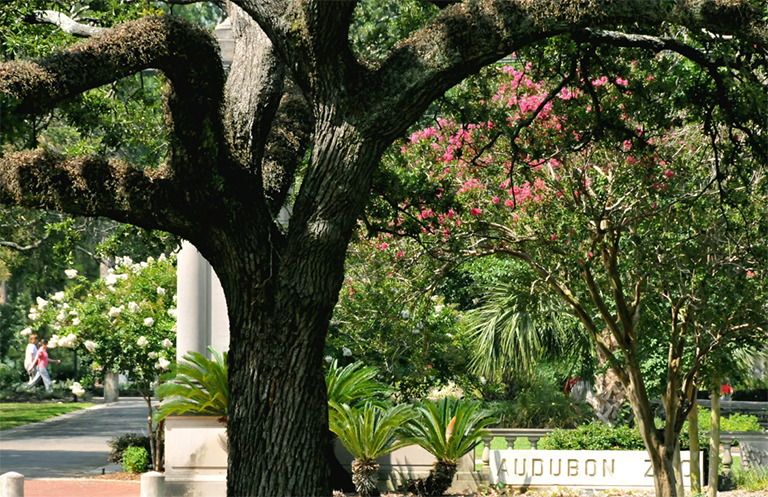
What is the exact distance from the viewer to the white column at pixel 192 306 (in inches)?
533

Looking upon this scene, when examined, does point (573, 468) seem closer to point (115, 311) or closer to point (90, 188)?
point (115, 311)

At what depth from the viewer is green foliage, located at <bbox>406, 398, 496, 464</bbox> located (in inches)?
539

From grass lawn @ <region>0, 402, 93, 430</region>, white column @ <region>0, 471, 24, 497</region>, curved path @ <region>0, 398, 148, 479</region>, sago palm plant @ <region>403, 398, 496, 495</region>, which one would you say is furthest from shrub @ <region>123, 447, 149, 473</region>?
grass lawn @ <region>0, 402, 93, 430</region>

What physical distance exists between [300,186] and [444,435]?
838 cm

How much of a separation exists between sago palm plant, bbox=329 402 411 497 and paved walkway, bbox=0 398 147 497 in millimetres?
3176

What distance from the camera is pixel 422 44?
607 centimetres

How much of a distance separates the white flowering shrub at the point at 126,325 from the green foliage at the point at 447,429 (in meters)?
4.53

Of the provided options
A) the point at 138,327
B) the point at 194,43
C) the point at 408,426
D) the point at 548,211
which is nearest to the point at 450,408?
the point at 408,426

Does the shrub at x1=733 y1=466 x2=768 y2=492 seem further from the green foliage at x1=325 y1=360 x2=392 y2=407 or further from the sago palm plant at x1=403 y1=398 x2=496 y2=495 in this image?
the green foliage at x1=325 y1=360 x2=392 y2=407

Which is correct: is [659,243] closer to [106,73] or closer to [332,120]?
[332,120]

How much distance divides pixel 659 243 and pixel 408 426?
16.6 feet

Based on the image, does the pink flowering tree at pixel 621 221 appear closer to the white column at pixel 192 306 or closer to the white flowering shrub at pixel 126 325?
the white column at pixel 192 306

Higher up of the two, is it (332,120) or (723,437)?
(332,120)

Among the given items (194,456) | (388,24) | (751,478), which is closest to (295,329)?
(194,456)
